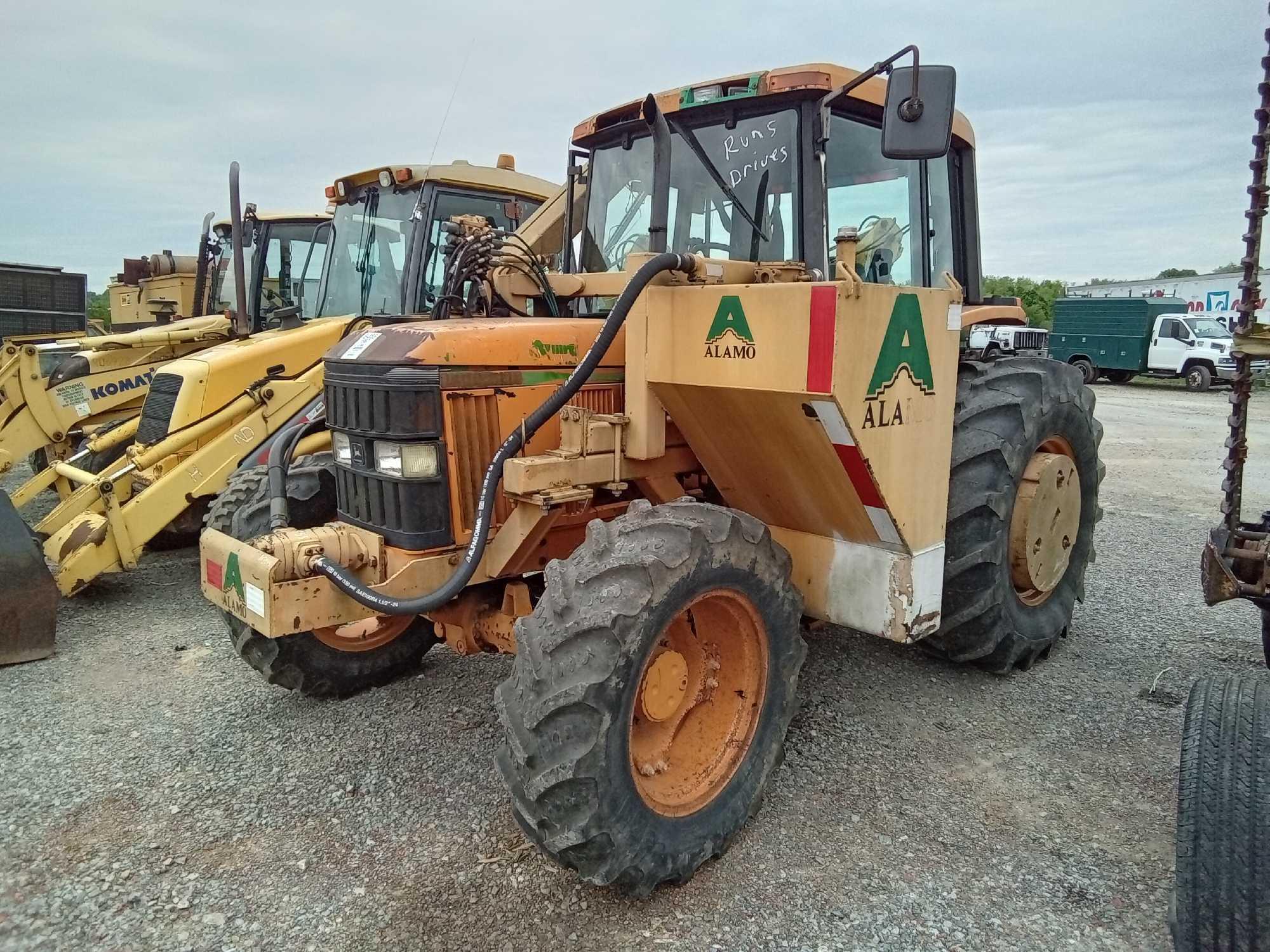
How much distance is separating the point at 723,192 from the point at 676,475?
1162 mm

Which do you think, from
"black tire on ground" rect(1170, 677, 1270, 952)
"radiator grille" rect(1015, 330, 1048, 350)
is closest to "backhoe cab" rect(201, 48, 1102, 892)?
"black tire on ground" rect(1170, 677, 1270, 952)

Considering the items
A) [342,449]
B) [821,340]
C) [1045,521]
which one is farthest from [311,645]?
[1045,521]

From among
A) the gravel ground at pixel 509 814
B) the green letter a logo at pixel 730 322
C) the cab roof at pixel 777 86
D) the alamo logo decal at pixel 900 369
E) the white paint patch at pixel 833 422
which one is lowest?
the gravel ground at pixel 509 814

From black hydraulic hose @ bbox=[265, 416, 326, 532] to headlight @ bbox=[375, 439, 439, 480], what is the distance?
592mm

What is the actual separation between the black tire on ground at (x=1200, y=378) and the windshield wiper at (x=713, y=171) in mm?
23106

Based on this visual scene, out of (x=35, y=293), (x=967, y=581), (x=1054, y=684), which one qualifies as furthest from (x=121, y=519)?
(x=35, y=293)

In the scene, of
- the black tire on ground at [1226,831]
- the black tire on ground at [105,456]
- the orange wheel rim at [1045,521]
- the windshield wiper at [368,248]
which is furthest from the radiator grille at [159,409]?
the black tire on ground at [1226,831]

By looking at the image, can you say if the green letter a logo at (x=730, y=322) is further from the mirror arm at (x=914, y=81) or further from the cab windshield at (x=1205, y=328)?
the cab windshield at (x=1205, y=328)

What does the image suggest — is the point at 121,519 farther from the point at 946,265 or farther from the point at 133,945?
the point at 946,265

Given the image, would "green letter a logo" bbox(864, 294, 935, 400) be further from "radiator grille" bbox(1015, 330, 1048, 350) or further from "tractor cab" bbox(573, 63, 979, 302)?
A: "radiator grille" bbox(1015, 330, 1048, 350)

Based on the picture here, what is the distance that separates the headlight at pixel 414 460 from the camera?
3021mm

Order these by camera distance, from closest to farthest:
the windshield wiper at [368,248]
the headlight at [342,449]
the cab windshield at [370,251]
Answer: the headlight at [342,449], the cab windshield at [370,251], the windshield wiper at [368,248]

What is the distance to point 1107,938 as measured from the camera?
8.28 ft

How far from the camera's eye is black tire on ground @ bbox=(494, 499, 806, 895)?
238 centimetres
